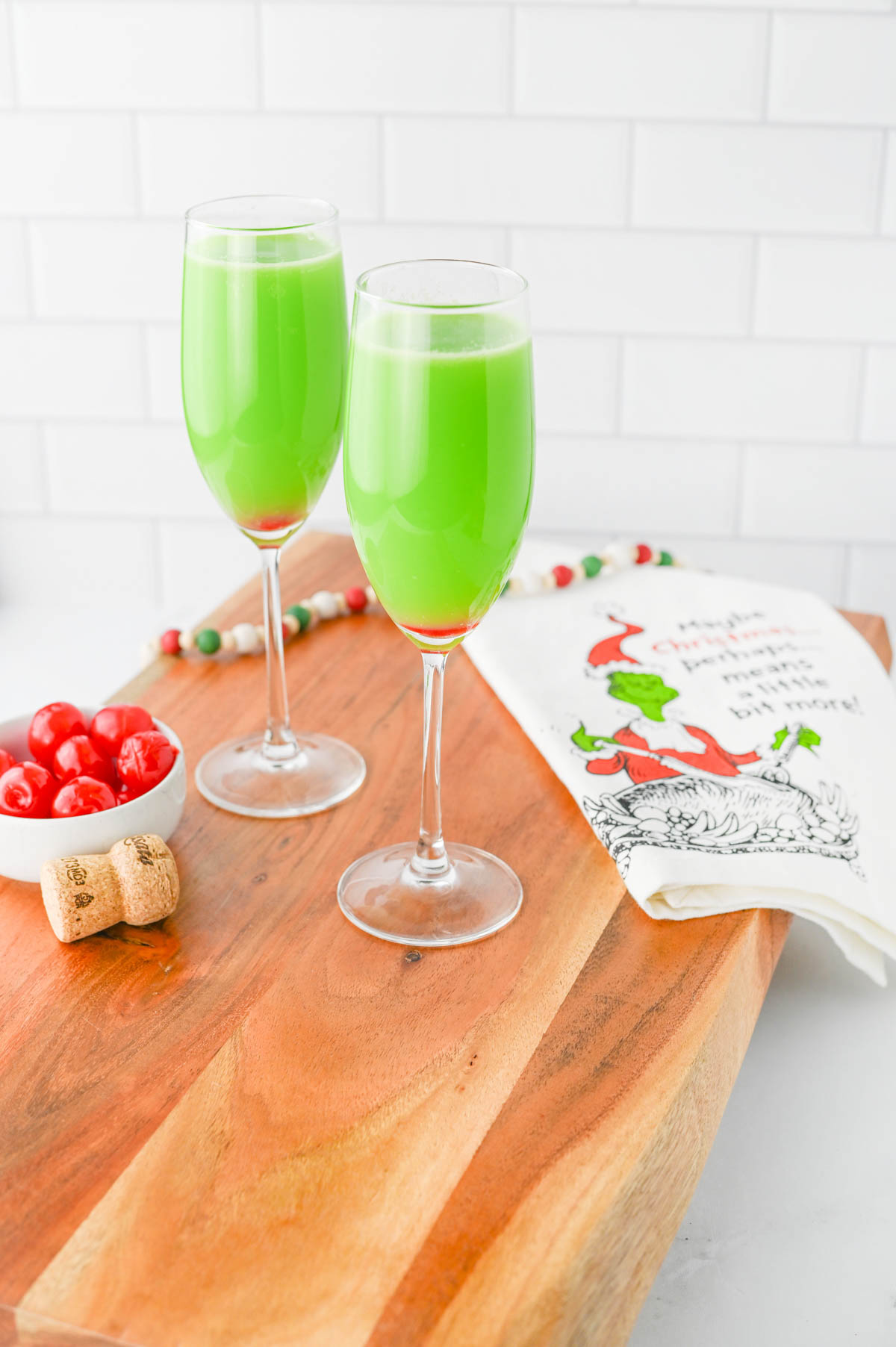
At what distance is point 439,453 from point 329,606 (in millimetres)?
526

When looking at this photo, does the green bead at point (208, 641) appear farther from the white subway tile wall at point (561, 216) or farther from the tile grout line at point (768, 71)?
the tile grout line at point (768, 71)

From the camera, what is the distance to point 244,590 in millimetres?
1217

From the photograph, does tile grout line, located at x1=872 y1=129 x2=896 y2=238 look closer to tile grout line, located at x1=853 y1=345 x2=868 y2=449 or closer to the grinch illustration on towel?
tile grout line, located at x1=853 y1=345 x2=868 y2=449

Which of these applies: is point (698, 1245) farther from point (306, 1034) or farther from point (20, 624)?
point (20, 624)

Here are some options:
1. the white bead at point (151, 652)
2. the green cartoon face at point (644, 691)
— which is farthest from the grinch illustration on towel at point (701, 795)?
the white bead at point (151, 652)

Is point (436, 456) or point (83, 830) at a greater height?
point (436, 456)

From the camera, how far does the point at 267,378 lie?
0.79 metres

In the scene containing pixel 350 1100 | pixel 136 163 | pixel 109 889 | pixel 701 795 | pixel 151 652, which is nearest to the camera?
pixel 350 1100

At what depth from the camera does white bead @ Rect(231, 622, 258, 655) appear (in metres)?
1.08

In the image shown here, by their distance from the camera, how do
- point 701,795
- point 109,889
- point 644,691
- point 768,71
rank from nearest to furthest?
point 109,889 → point 701,795 → point 644,691 → point 768,71

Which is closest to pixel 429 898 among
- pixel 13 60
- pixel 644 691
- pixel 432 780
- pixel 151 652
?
pixel 432 780

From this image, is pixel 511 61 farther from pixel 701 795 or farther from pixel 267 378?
pixel 701 795

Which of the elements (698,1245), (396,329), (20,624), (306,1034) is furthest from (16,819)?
(20,624)

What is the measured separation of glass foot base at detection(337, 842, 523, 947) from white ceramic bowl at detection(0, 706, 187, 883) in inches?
4.5
